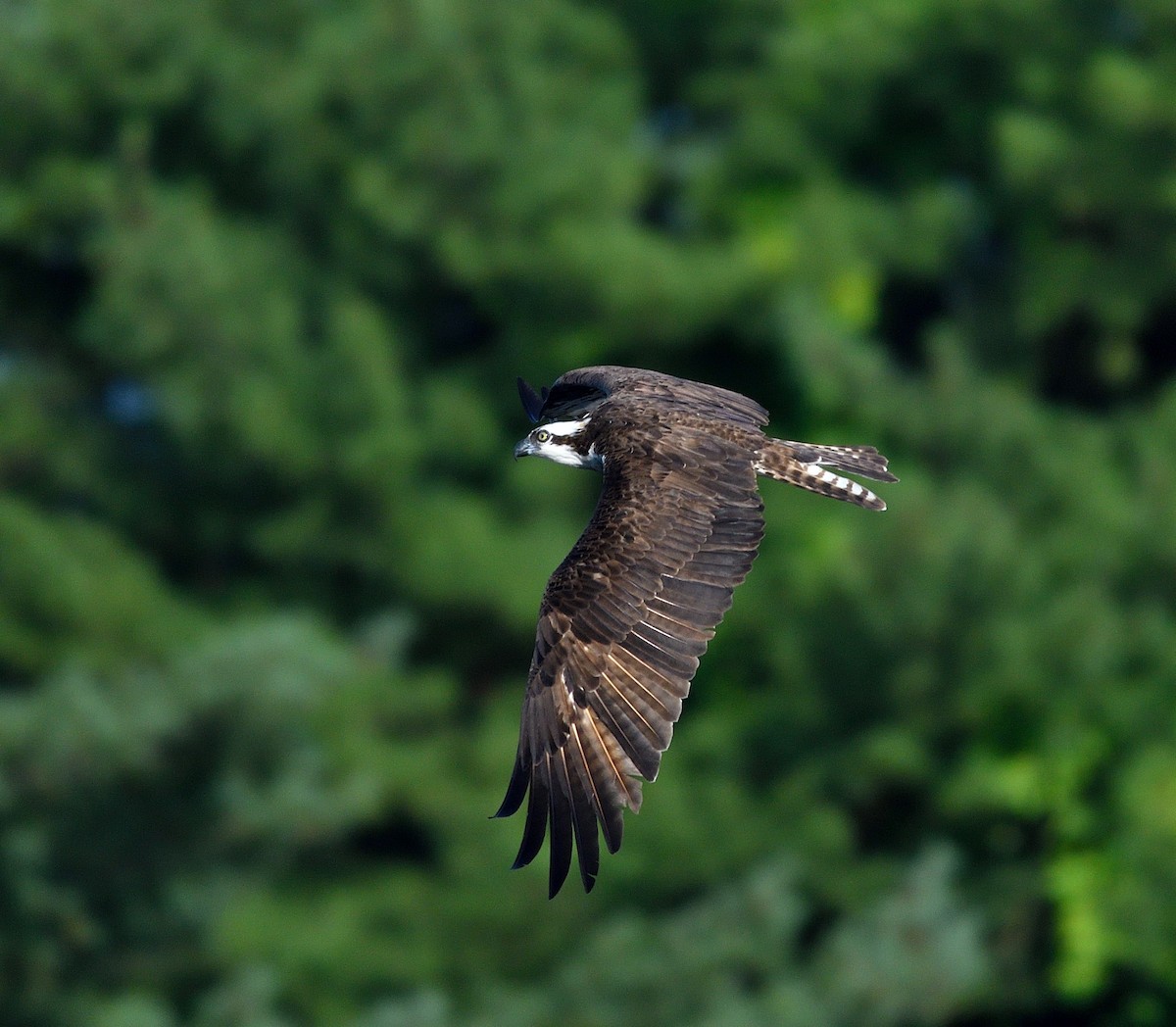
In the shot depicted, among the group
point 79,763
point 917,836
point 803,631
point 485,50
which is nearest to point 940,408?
point 803,631

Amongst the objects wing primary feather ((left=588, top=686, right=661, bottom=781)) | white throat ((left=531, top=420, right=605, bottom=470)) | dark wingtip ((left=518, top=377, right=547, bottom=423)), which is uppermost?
dark wingtip ((left=518, top=377, right=547, bottom=423))

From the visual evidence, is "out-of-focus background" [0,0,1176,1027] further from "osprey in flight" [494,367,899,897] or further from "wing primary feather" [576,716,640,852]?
"wing primary feather" [576,716,640,852]

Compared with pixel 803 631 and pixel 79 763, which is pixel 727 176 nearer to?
pixel 803 631

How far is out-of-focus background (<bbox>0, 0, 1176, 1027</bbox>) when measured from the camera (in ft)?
75.3

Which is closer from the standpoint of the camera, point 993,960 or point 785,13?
point 993,960

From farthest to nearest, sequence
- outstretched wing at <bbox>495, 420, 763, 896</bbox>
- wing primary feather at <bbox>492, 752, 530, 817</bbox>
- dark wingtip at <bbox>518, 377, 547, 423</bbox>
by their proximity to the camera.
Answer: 1. dark wingtip at <bbox>518, 377, 547, 423</bbox>
2. outstretched wing at <bbox>495, 420, 763, 896</bbox>
3. wing primary feather at <bbox>492, 752, 530, 817</bbox>

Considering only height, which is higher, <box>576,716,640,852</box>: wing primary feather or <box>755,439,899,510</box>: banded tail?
<box>755,439,899,510</box>: banded tail

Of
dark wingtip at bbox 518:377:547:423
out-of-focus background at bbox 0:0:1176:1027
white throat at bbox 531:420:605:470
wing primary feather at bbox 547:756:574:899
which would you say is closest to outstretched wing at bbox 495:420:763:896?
wing primary feather at bbox 547:756:574:899

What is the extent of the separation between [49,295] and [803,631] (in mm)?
9512

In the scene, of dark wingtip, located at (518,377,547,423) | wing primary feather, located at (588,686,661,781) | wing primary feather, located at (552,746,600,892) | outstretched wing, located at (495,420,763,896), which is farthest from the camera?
dark wingtip, located at (518,377,547,423)

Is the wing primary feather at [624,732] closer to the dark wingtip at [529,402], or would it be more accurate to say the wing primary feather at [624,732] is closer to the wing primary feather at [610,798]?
the wing primary feather at [610,798]

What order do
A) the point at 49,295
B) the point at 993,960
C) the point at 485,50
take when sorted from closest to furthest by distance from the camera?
the point at 993,960 < the point at 485,50 < the point at 49,295

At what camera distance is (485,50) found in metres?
26.6

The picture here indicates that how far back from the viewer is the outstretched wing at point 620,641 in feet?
30.3
